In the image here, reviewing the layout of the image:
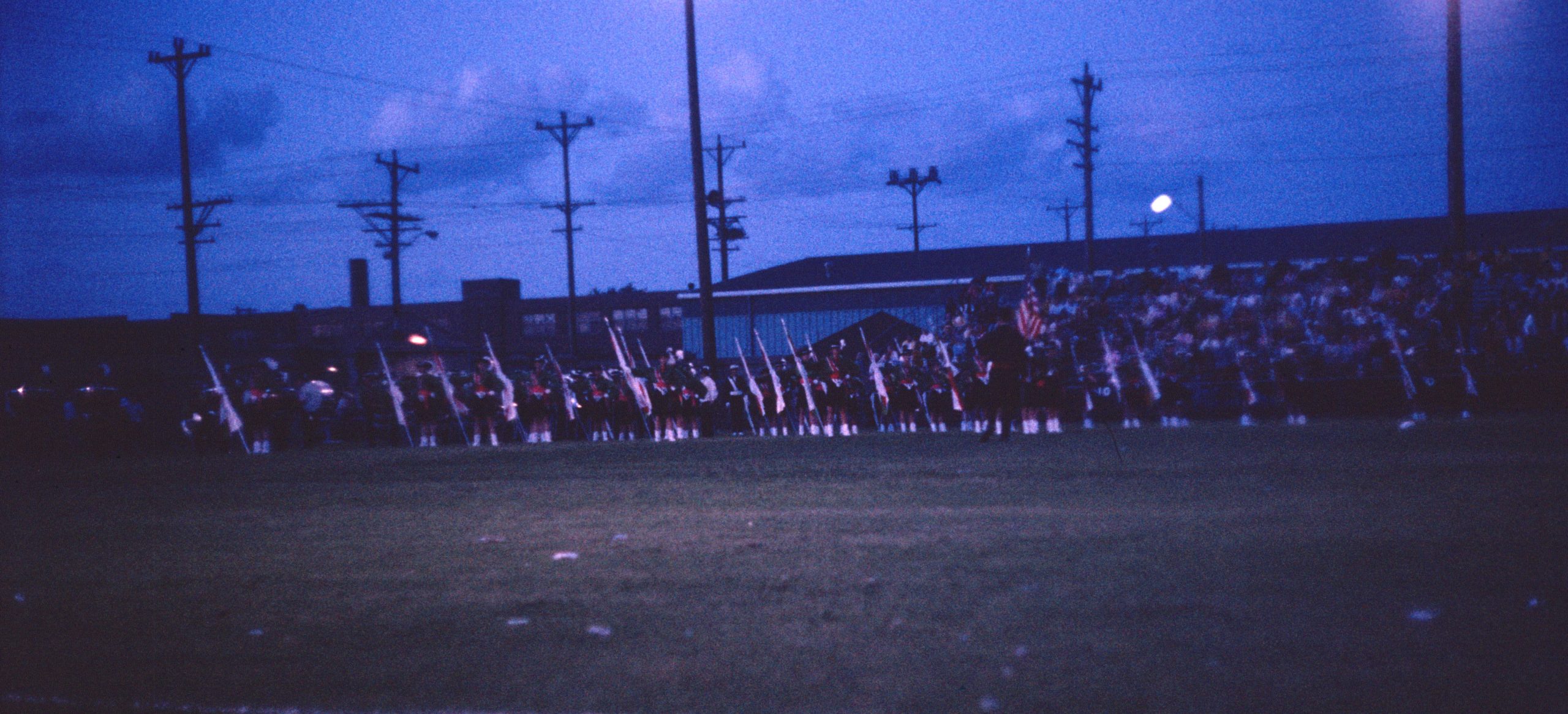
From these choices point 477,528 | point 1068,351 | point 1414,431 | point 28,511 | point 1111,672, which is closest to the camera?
point 1111,672

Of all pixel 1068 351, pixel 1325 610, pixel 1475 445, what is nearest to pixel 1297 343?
pixel 1068 351

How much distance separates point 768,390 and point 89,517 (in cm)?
1844

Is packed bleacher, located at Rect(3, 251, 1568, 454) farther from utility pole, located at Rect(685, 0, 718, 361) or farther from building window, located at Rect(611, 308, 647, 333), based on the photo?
building window, located at Rect(611, 308, 647, 333)

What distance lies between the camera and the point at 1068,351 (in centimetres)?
2677

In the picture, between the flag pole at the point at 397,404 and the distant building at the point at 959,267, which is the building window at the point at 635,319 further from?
the flag pole at the point at 397,404

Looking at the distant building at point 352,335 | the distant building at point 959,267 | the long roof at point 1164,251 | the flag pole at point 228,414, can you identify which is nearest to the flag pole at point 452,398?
the flag pole at point 228,414

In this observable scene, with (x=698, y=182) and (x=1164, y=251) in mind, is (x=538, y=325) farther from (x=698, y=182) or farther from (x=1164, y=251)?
(x=698, y=182)

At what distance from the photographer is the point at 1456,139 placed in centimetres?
2489

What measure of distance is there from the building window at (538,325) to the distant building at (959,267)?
101 feet

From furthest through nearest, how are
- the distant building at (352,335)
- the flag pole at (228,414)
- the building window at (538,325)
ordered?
the building window at (538,325), the distant building at (352,335), the flag pole at (228,414)

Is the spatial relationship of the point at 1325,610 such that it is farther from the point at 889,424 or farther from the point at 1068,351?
the point at 889,424

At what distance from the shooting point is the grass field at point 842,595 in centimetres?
470

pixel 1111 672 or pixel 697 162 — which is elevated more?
pixel 697 162

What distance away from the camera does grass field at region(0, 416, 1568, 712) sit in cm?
470
